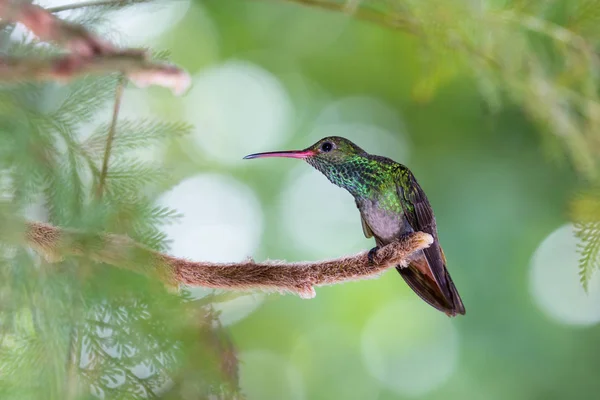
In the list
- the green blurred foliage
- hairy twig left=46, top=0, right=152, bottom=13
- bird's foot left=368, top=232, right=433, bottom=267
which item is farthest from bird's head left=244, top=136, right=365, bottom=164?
the green blurred foliage

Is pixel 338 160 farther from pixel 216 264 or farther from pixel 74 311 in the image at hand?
pixel 74 311

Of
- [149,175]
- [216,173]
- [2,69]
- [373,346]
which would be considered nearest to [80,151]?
[149,175]

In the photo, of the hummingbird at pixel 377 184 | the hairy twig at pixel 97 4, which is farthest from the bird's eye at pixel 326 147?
the hairy twig at pixel 97 4

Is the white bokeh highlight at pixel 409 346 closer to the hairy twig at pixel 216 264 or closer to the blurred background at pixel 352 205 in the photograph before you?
the blurred background at pixel 352 205

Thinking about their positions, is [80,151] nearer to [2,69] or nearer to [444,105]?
[2,69]

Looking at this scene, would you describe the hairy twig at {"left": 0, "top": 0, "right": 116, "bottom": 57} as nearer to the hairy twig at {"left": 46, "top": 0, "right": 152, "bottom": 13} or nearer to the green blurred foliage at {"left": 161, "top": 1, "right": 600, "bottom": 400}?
the hairy twig at {"left": 46, "top": 0, "right": 152, "bottom": 13}

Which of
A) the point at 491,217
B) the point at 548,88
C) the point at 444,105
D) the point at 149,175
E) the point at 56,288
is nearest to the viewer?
the point at 56,288

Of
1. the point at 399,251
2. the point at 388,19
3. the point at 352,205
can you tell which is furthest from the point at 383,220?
the point at 352,205
